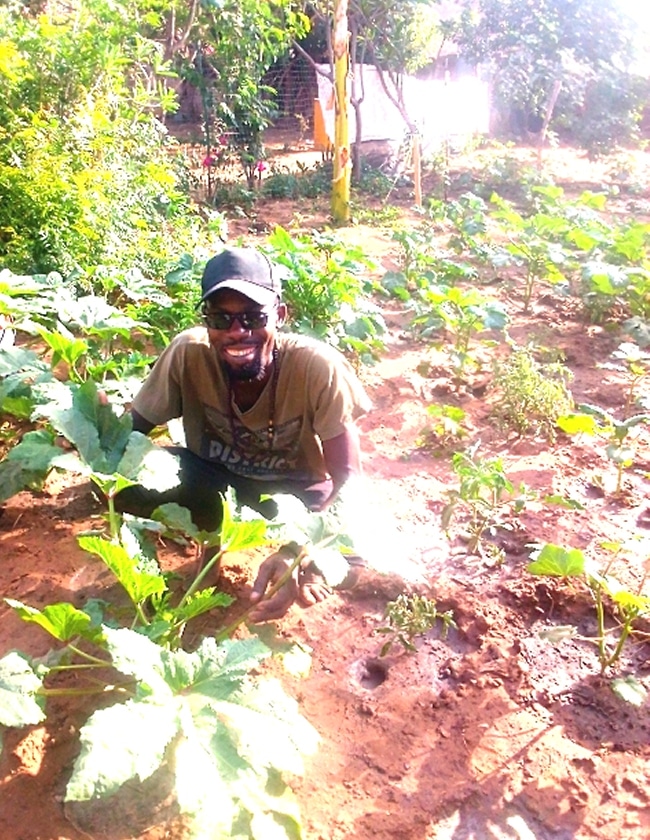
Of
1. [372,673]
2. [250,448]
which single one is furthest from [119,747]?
[250,448]

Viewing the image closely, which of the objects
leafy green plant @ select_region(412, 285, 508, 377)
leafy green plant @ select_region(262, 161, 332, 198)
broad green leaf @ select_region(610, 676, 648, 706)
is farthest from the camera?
leafy green plant @ select_region(262, 161, 332, 198)

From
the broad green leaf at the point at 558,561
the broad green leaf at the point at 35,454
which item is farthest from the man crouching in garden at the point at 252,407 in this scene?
the broad green leaf at the point at 558,561

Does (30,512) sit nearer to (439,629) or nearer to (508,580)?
(439,629)

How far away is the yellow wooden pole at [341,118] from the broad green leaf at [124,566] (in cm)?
794

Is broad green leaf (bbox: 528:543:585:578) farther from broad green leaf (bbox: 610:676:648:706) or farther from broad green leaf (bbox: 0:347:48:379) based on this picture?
broad green leaf (bbox: 0:347:48:379)

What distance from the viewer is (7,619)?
2547 mm

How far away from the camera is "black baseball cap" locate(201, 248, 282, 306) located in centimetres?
233

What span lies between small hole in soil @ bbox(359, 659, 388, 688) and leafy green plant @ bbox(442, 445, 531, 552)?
79 cm

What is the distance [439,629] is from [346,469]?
72 centimetres

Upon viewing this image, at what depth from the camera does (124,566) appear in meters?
1.82

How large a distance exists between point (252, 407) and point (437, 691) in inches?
45.6

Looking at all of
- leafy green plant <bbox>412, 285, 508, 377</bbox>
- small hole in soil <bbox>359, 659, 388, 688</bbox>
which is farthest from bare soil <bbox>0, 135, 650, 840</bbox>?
leafy green plant <bbox>412, 285, 508, 377</bbox>

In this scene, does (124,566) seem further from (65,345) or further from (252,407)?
(65,345)

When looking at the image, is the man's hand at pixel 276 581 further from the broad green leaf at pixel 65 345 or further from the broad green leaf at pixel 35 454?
the broad green leaf at pixel 65 345
